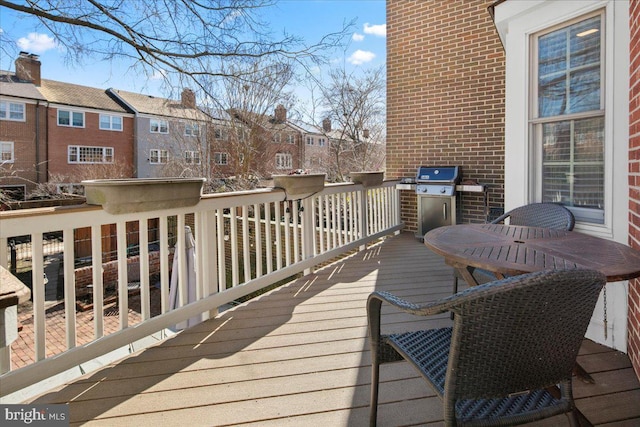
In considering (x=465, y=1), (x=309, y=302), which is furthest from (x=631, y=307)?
(x=465, y=1)

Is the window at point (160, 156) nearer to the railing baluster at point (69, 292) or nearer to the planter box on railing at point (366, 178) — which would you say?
the planter box on railing at point (366, 178)

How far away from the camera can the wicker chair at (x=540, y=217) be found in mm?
2670

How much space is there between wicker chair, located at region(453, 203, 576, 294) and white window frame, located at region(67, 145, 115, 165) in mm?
23355

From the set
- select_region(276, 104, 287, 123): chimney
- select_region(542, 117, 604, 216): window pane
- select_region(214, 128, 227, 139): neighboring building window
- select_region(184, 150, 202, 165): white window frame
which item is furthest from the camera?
select_region(184, 150, 202, 165): white window frame

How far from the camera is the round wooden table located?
1665 millimetres

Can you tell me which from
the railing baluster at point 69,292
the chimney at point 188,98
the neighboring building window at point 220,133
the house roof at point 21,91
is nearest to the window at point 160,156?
the neighboring building window at point 220,133

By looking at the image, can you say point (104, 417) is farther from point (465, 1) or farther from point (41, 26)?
point (465, 1)

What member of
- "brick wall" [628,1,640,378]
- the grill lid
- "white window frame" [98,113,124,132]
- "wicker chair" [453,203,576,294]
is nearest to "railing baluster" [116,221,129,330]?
"wicker chair" [453,203,576,294]

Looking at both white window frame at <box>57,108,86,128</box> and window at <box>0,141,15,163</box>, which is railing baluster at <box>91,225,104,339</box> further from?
white window frame at <box>57,108,86,128</box>

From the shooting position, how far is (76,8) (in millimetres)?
3775

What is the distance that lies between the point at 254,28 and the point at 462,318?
4330mm

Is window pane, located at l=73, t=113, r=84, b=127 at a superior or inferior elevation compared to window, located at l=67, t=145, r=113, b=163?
superior

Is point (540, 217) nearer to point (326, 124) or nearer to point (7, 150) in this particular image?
point (326, 124)

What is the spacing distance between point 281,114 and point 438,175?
7.12m
